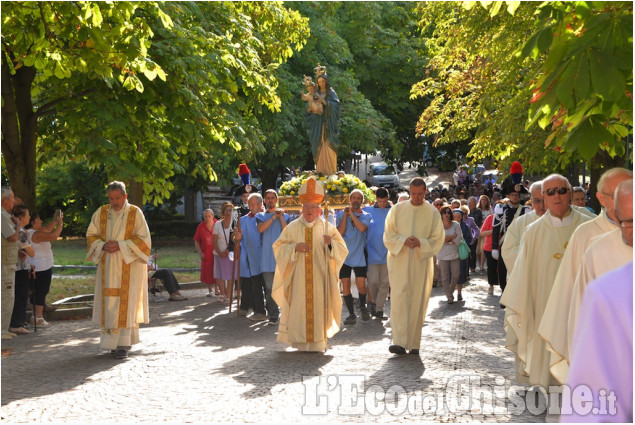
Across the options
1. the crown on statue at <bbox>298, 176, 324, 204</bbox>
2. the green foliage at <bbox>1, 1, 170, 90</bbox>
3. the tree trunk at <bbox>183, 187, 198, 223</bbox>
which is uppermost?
the green foliage at <bbox>1, 1, 170, 90</bbox>

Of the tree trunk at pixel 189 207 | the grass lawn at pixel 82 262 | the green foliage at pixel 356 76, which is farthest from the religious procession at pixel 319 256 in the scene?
the tree trunk at pixel 189 207

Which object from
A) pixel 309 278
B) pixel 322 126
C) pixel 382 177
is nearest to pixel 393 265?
pixel 309 278

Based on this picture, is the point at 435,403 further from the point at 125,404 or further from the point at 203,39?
the point at 203,39

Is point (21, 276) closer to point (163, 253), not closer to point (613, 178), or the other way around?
point (613, 178)

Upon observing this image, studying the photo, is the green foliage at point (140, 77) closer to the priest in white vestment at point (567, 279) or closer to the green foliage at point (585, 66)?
the green foliage at point (585, 66)

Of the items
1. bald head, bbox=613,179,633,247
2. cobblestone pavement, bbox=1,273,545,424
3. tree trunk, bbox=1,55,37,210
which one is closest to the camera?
bald head, bbox=613,179,633,247

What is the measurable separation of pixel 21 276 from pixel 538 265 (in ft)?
26.6

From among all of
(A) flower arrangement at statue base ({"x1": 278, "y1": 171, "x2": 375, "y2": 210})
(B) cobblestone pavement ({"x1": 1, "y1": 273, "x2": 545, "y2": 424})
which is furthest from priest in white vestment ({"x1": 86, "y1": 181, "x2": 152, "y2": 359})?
(A) flower arrangement at statue base ({"x1": 278, "y1": 171, "x2": 375, "y2": 210})

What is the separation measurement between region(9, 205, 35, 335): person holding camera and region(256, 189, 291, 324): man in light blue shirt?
3329 millimetres

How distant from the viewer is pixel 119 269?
11.4 m

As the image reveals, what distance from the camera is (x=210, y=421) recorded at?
765 centimetres

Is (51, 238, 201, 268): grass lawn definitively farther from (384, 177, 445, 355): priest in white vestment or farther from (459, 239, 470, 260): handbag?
(384, 177, 445, 355): priest in white vestment

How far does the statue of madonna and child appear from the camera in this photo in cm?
2184

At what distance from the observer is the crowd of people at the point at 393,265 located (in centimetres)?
446
